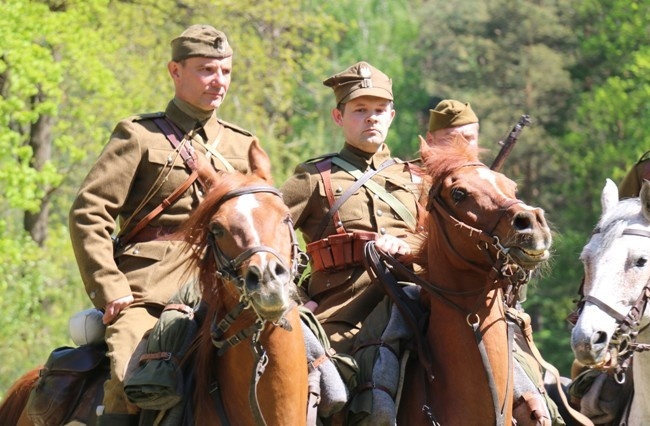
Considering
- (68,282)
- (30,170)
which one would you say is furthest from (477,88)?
(30,170)

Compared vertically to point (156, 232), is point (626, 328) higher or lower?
higher

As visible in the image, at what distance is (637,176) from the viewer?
1156 centimetres

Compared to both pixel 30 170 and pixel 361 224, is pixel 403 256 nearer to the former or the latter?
pixel 361 224

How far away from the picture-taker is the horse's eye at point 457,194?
31.1ft

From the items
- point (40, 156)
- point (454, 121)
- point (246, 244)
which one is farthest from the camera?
point (40, 156)

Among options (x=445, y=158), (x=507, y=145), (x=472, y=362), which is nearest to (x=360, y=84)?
(x=507, y=145)

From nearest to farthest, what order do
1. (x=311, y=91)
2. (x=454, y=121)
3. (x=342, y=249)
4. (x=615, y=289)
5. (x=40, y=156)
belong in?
(x=615, y=289), (x=342, y=249), (x=454, y=121), (x=40, y=156), (x=311, y=91)

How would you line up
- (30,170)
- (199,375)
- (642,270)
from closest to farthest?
1. (199,375)
2. (642,270)
3. (30,170)

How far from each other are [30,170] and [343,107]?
12.0 metres

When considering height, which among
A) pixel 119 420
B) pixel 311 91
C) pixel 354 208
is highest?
pixel 354 208

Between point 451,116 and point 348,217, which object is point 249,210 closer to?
point 348,217

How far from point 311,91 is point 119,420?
4454 cm

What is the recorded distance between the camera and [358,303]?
416 inches

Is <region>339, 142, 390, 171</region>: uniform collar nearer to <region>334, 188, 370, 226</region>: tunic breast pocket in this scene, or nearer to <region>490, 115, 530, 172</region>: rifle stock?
<region>334, 188, 370, 226</region>: tunic breast pocket
